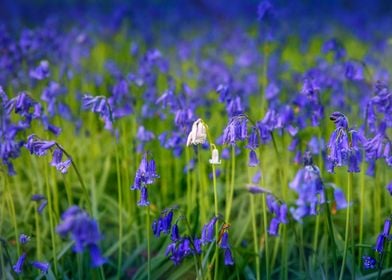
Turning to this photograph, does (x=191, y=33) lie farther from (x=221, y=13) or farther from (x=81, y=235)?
(x=81, y=235)

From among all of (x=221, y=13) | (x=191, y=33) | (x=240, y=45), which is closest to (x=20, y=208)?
(x=240, y=45)

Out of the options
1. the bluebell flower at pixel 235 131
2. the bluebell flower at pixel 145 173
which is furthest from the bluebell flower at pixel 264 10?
the bluebell flower at pixel 145 173

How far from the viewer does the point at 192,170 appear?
4672mm

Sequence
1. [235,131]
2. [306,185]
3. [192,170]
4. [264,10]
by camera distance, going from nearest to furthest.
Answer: [306,185], [235,131], [192,170], [264,10]

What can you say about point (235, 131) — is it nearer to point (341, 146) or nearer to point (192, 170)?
point (341, 146)

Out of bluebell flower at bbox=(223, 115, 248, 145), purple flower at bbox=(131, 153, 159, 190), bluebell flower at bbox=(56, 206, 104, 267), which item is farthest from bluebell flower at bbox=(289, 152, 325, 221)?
bluebell flower at bbox=(56, 206, 104, 267)

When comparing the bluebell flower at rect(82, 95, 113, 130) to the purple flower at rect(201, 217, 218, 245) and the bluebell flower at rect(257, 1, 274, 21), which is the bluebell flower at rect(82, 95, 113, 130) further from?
the bluebell flower at rect(257, 1, 274, 21)

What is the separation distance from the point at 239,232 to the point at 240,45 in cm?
560

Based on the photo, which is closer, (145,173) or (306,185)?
(306,185)

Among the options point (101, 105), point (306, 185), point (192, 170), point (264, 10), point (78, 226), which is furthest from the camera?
point (264, 10)

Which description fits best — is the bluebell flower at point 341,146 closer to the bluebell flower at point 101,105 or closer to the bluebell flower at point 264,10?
the bluebell flower at point 101,105

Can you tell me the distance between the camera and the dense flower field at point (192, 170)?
3213mm

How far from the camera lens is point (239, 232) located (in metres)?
4.43

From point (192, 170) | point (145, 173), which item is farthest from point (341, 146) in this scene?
point (192, 170)
